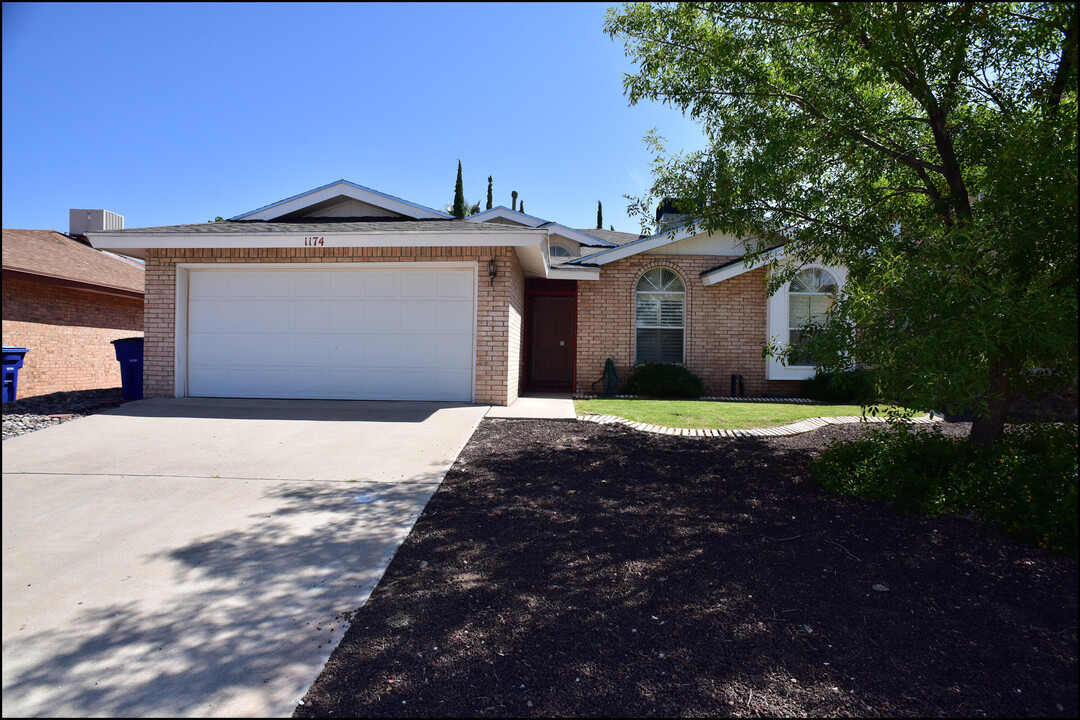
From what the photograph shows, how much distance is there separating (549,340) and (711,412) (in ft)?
16.9

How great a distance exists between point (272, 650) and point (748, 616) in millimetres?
2246

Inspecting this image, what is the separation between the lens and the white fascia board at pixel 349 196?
11117 mm

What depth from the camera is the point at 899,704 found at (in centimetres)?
213

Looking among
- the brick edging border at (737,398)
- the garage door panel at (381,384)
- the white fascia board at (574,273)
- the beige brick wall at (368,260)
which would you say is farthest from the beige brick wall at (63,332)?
the brick edging border at (737,398)

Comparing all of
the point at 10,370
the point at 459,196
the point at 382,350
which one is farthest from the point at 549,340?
the point at 459,196

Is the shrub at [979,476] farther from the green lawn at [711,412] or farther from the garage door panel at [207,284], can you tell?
the garage door panel at [207,284]

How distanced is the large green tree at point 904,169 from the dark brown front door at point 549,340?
6.36 m

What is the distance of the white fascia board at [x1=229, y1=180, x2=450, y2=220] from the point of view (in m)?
11.1

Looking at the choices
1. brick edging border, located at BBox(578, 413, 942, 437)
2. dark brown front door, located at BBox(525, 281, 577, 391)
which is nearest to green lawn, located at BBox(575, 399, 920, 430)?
brick edging border, located at BBox(578, 413, 942, 437)

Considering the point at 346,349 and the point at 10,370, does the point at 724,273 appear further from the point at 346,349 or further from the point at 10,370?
the point at 10,370

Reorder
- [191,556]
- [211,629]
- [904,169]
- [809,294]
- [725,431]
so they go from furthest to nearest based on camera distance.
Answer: [809,294]
[725,431]
[904,169]
[191,556]
[211,629]

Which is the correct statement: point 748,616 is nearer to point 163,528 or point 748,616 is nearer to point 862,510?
point 862,510

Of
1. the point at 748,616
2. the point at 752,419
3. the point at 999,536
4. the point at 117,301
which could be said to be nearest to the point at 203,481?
the point at 748,616

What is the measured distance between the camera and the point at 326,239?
29.3 feet
